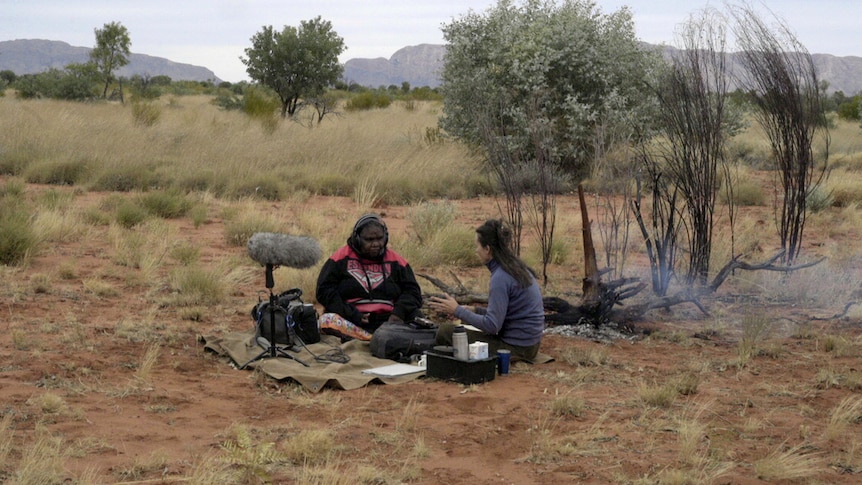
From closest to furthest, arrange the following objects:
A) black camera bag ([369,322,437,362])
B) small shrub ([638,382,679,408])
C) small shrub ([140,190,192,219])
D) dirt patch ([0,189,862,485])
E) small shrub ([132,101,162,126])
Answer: dirt patch ([0,189,862,485]) → small shrub ([638,382,679,408]) → black camera bag ([369,322,437,362]) → small shrub ([140,190,192,219]) → small shrub ([132,101,162,126])

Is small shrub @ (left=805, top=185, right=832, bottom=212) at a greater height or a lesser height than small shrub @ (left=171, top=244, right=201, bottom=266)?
greater

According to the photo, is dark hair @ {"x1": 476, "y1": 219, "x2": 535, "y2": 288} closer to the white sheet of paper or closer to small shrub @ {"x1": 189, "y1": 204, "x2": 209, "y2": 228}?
the white sheet of paper

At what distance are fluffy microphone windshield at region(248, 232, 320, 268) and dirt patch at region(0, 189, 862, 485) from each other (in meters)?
0.80

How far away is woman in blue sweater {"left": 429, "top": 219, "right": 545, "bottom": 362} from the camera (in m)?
6.34

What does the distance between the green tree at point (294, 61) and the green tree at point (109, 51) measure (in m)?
13.9

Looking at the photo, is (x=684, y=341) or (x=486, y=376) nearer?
(x=486, y=376)

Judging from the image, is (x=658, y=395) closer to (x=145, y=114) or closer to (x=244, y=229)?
(x=244, y=229)

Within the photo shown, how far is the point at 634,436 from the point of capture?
201 inches

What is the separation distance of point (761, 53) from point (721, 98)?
1.07 metres

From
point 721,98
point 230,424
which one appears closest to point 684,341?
point 721,98

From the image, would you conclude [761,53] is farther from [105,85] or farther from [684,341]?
[105,85]

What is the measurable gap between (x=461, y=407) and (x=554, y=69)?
38.7ft

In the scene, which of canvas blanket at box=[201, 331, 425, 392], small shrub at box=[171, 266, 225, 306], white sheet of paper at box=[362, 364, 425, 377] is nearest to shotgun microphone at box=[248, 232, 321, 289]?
canvas blanket at box=[201, 331, 425, 392]

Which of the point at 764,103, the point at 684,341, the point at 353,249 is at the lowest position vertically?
the point at 684,341
